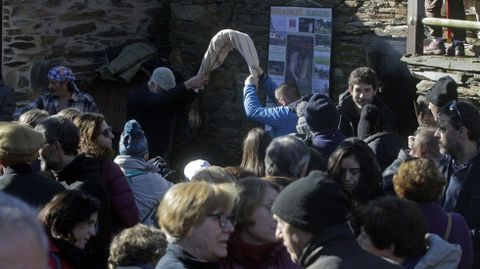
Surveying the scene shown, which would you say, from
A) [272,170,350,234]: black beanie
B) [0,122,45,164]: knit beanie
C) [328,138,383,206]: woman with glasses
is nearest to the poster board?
[328,138,383,206]: woman with glasses

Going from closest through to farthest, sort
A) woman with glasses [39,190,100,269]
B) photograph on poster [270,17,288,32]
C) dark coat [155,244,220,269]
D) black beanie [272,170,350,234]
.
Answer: black beanie [272,170,350,234] → dark coat [155,244,220,269] → woman with glasses [39,190,100,269] → photograph on poster [270,17,288,32]

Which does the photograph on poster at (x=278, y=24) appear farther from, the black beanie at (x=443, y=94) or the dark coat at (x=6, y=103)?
the black beanie at (x=443, y=94)

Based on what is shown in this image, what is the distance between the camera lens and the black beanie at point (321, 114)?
6.64 metres

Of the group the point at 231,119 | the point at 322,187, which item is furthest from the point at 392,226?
the point at 231,119

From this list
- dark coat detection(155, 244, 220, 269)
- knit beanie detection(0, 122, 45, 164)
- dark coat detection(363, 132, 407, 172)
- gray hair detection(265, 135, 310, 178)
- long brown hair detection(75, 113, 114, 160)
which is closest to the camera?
dark coat detection(155, 244, 220, 269)

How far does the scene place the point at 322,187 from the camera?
3.82 meters

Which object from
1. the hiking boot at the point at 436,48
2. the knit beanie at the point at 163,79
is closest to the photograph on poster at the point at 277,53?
the knit beanie at the point at 163,79

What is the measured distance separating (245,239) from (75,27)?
26.3ft

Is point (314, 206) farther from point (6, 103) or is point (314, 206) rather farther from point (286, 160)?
point (6, 103)

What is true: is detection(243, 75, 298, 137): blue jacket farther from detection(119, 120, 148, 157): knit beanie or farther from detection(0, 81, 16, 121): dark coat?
detection(0, 81, 16, 121): dark coat

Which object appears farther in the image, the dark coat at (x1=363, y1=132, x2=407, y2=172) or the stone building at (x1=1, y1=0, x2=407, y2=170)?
the stone building at (x1=1, y1=0, x2=407, y2=170)

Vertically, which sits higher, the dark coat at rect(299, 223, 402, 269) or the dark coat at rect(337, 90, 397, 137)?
the dark coat at rect(337, 90, 397, 137)

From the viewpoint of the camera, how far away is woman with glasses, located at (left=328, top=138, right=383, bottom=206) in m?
5.57

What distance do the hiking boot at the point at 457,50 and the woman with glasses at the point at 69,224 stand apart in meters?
5.42
